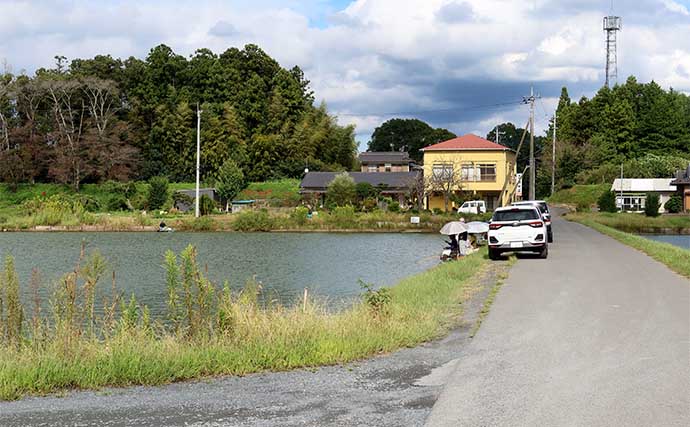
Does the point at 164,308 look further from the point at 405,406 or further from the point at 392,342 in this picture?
the point at 405,406

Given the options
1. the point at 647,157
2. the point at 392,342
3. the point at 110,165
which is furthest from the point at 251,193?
the point at 392,342

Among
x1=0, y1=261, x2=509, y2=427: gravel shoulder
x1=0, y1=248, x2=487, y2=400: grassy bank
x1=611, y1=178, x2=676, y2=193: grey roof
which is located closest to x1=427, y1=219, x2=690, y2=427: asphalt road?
x1=0, y1=261, x2=509, y2=427: gravel shoulder

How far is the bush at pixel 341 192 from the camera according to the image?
67500mm

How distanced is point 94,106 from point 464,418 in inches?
3151

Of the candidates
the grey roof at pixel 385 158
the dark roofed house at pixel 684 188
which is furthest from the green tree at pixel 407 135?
the dark roofed house at pixel 684 188

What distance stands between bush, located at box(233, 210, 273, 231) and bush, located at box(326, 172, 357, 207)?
11784mm

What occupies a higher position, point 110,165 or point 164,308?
point 110,165

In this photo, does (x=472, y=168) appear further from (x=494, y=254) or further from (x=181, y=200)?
(x=494, y=254)

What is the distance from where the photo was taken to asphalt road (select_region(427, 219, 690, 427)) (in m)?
6.51

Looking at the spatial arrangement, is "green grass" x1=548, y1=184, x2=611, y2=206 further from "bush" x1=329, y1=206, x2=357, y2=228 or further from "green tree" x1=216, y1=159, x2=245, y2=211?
"green tree" x1=216, y1=159, x2=245, y2=211

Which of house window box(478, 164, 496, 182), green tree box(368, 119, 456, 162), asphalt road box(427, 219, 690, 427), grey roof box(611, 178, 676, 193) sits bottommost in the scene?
asphalt road box(427, 219, 690, 427)

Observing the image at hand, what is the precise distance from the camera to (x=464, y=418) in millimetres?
6371

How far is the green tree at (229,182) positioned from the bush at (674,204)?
136 feet

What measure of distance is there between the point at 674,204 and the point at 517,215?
54749 mm
